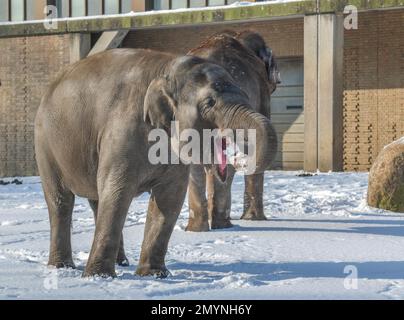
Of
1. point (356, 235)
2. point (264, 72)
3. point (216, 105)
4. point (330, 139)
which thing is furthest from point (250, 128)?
point (330, 139)

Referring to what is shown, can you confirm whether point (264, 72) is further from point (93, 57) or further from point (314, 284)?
point (314, 284)

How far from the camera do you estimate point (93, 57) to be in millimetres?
5520

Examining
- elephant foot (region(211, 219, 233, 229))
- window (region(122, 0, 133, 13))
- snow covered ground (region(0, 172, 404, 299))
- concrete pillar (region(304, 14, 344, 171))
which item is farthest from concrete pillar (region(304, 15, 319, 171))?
elephant foot (region(211, 219, 233, 229))

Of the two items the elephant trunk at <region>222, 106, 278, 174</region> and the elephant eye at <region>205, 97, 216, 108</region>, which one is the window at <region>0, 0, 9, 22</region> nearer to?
the elephant eye at <region>205, 97, 216, 108</region>

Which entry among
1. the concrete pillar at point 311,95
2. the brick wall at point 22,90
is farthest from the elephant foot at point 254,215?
the brick wall at point 22,90

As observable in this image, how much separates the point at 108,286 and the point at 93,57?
5.49ft

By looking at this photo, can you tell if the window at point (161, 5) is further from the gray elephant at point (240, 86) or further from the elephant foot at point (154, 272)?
the elephant foot at point (154, 272)

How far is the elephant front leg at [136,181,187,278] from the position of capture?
517cm

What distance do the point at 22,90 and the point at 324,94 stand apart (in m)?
8.91

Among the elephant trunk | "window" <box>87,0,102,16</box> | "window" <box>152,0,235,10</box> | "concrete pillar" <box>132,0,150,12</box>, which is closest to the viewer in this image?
the elephant trunk

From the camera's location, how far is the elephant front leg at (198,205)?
7.54m

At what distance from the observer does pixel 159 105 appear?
4.80 m

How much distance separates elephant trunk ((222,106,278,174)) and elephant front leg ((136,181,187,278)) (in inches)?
30.6

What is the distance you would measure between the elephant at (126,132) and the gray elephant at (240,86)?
204 cm
